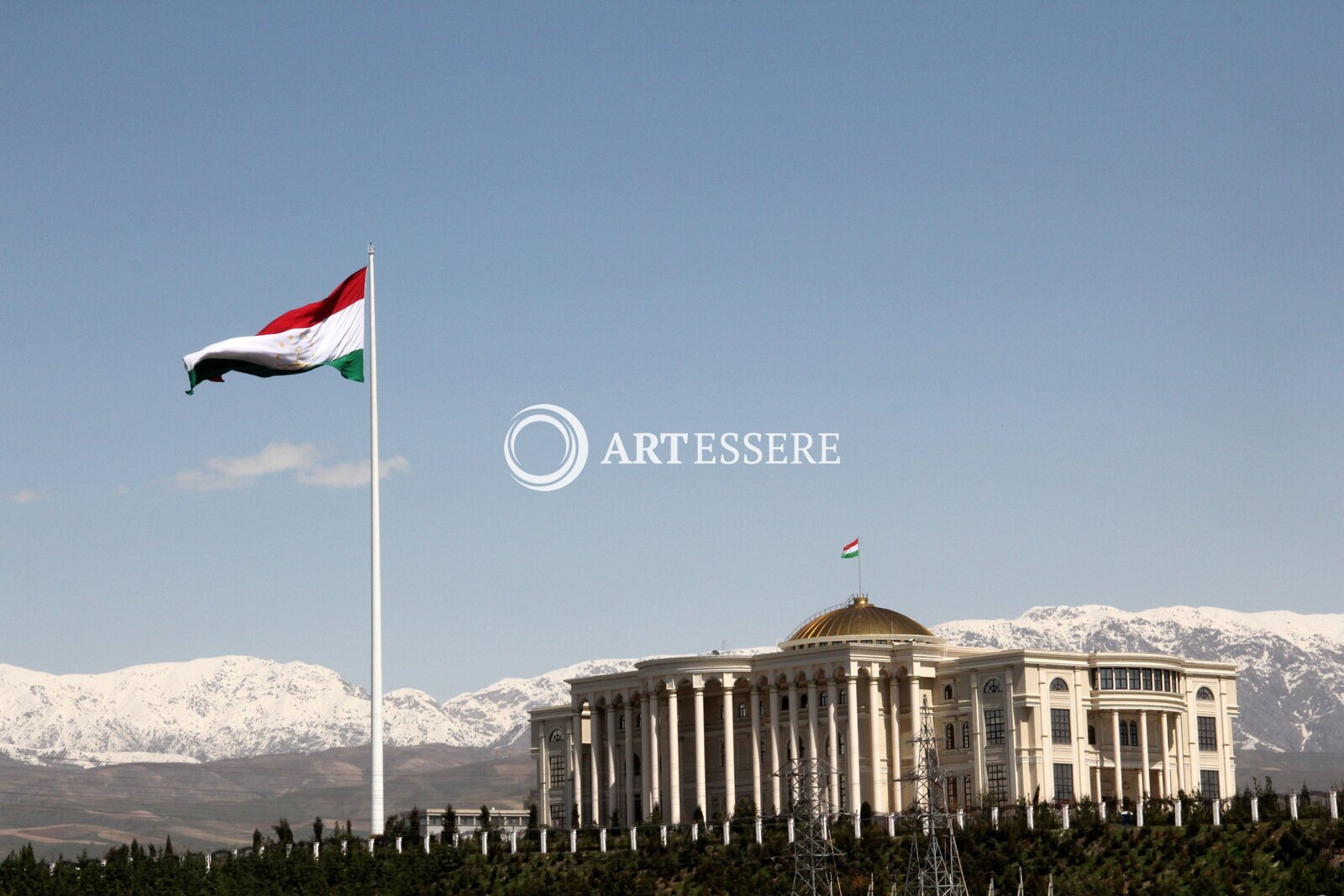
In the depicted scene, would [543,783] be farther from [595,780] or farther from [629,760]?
[629,760]

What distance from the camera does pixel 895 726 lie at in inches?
5202

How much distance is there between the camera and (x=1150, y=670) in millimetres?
132000

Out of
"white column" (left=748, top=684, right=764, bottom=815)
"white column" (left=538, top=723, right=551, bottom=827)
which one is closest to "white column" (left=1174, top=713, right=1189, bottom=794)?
"white column" (left=748, top=684, right=764, bottom=815)

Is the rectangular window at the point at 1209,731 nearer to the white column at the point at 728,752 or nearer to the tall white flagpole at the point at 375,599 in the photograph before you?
the white column at the point at 728,752

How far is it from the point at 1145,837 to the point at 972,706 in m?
33.0

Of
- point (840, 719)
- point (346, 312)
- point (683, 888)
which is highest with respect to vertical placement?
point (346, 312)

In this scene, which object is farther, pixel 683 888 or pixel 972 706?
pixel 972 706

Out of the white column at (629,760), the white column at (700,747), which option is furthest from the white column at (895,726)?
the white column at (629,760)

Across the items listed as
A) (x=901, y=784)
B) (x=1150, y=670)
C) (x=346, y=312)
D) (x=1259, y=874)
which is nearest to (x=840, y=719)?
(x=901, y=784)

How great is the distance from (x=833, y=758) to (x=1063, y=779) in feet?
45.7

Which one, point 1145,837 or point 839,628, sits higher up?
point 839,628

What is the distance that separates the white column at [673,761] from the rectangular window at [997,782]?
20.1 m

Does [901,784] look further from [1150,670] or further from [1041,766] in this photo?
[1150,670]

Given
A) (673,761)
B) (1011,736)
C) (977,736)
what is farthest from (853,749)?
(673,761)
